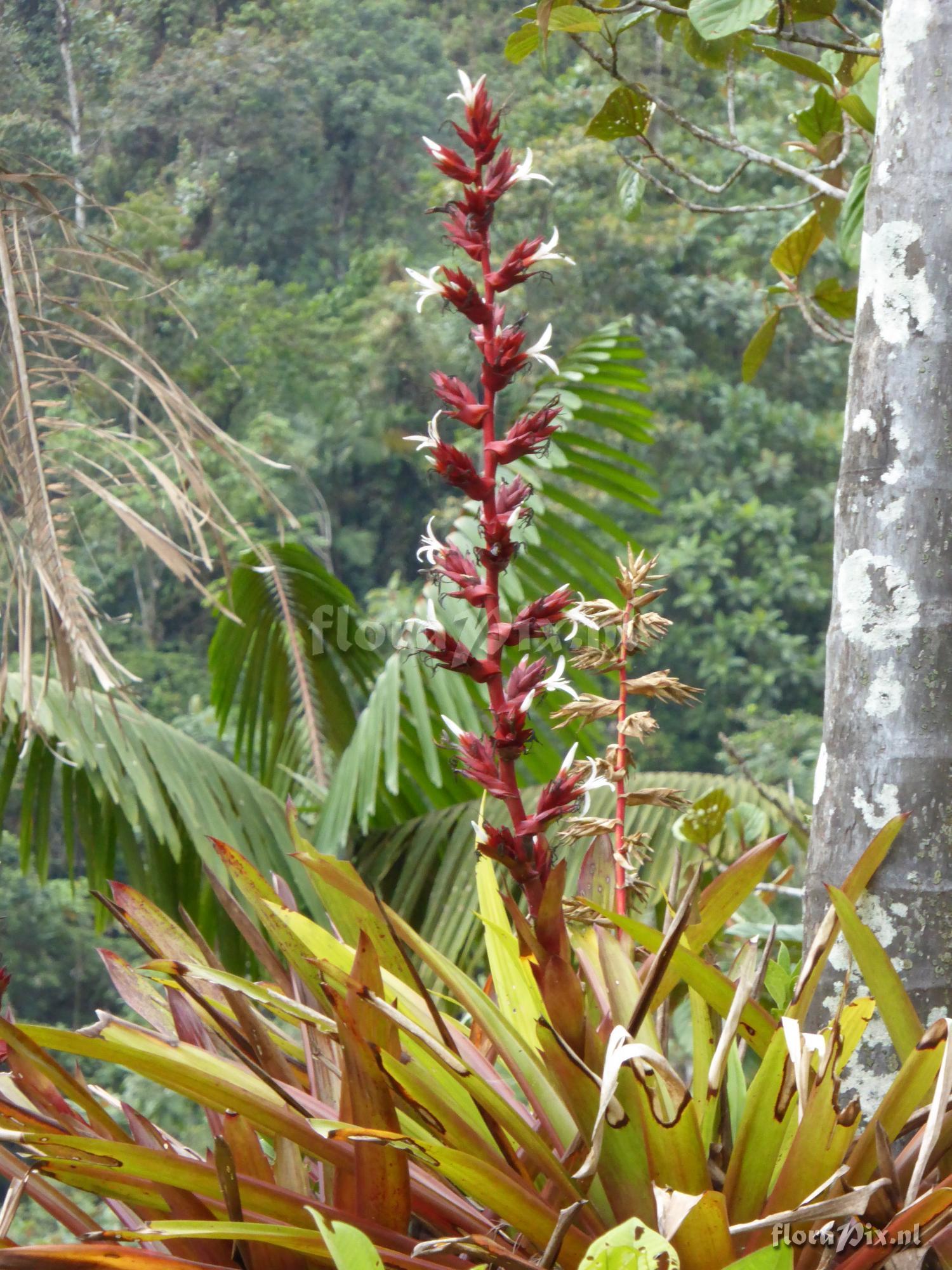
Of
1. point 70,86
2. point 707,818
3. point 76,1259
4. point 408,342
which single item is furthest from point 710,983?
point 408,342

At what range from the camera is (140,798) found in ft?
4.51

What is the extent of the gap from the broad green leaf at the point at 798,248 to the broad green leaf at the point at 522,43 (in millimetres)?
328

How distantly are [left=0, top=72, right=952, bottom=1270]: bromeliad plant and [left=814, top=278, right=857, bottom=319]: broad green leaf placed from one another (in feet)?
2.29

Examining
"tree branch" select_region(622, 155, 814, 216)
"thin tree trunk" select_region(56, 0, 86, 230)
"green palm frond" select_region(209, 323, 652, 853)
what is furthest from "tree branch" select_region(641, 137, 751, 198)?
"thin tree trunk" select_region(56, 0, 86, 230)

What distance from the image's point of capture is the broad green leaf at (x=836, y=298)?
45.2 inches

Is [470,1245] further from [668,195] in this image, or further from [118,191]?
[118,191]

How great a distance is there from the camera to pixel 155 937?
55 cm

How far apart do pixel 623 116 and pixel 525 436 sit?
2.27 feet

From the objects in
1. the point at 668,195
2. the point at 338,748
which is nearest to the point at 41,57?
the point at 338,748

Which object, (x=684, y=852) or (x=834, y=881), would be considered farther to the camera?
(x=684, y=852)

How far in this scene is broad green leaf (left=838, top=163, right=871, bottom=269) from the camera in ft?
3.21

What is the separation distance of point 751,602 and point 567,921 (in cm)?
583

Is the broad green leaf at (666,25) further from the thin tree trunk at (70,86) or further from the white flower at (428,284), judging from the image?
the thin tree trunk at (70,86)

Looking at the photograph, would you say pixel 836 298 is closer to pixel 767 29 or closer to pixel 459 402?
pixel 767 29
